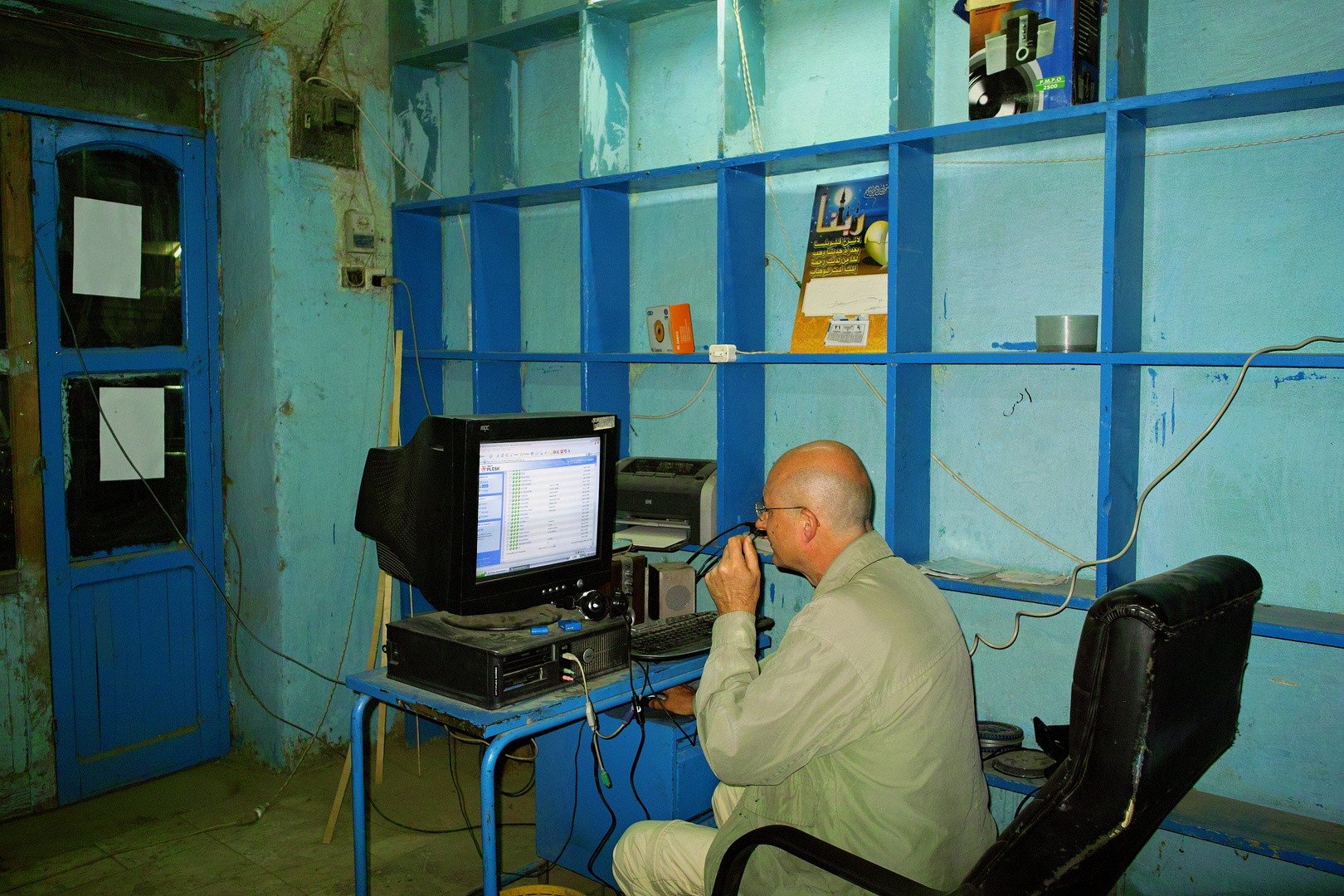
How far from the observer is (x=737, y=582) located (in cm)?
194

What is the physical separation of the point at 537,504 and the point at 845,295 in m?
1.06

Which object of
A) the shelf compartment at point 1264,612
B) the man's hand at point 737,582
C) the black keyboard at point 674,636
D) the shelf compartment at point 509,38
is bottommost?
the black keyboard at point 674,636

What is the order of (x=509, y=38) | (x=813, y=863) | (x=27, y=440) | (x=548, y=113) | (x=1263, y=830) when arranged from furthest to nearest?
(x=548, y=113), (x=509, y=38), (x=27, y=440), (x=1263, y=830), (x=813, y=863)

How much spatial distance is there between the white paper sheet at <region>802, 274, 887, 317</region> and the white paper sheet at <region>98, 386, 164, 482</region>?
224 cm

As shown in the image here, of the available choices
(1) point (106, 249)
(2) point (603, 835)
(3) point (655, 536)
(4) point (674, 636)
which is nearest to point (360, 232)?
(1) point (106, 249)

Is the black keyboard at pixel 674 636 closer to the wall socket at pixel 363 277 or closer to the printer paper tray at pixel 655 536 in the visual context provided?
the printer paper tray at pixel 655 536

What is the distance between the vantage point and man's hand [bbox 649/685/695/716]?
2.41 meters

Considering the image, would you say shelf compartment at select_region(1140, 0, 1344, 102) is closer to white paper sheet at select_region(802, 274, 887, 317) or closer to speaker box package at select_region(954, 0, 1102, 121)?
speaker box package at select_region(954, 0, 1102, 121)

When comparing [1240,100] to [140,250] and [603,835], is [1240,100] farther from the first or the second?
[140,250]

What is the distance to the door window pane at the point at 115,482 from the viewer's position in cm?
314

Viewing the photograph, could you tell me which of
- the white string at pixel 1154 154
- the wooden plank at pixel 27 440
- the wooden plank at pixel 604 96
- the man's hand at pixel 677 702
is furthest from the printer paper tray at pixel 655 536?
the wooden plank at pixel 27 440

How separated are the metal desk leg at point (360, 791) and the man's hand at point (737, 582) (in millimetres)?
840

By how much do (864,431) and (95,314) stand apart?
8.22 feet

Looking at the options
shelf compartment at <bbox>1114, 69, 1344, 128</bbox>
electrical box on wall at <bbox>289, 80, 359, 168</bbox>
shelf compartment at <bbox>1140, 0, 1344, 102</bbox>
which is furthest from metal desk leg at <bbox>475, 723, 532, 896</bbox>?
electrical box on wall at <bbox>289, 80, 359, 168</bbox>
